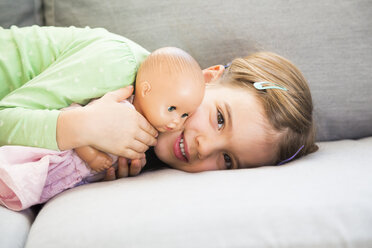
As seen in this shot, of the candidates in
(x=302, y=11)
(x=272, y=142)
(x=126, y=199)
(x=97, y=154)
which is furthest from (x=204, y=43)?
(x=126, y=199)

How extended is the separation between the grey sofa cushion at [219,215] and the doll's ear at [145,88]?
28 cm

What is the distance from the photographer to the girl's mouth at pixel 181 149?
1064 millimetres

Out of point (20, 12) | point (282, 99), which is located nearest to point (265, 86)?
point (282, 99)

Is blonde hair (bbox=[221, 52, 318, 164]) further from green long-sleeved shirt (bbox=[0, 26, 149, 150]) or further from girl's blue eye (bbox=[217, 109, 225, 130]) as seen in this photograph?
green long-sleeved shirt (bbox=[0, 26, 149, 150])

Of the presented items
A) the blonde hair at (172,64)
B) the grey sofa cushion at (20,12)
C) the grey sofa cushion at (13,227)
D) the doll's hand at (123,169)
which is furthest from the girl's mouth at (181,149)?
the grey sofa cushion at (20,12)

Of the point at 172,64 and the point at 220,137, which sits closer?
the point at 172,64

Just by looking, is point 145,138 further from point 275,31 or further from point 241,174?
point 275,31

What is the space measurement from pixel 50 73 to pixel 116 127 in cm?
25

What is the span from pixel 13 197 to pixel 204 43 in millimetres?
881

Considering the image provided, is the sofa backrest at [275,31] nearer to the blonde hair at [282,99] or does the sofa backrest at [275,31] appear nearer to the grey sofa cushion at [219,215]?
the blonde hair at [282,99]

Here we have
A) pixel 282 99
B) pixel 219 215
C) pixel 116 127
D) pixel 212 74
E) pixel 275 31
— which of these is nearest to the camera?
pixel 219 215

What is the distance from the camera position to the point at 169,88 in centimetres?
91

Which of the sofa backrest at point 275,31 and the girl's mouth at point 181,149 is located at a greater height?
the sofa backrest at point 275,31

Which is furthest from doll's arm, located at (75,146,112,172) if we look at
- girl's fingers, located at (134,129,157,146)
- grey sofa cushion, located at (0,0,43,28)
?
grey sofa cushion, located at (0,0,43,28)
